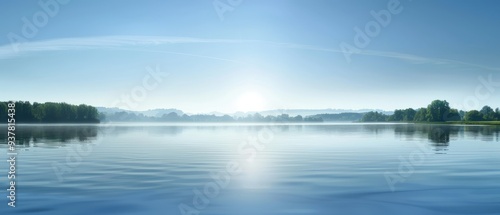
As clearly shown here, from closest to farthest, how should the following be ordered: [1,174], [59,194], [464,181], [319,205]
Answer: [319,205]
[59,194]
[464,181]
[1,174]

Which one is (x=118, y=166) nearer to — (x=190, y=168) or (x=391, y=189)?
(x=190, y=168)

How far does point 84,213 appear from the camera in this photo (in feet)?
53.3

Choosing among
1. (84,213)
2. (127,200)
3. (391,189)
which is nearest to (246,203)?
(127,200)

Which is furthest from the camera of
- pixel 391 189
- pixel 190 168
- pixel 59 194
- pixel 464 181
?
pixel 190 168

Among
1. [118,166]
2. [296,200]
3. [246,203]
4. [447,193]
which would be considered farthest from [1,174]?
[447,193]

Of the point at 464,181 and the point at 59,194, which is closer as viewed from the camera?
the point at 59,194

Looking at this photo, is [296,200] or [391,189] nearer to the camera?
[296,200]

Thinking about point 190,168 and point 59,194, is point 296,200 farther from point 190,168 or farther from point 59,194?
point 190,168

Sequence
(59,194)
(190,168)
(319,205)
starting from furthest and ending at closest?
1. (190,168)
2. (59,194)
3. (319,205)

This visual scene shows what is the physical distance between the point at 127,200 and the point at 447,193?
1608 centimetres

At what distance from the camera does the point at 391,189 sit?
21.6 metres

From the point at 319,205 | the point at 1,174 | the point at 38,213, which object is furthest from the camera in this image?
the point at 1,174

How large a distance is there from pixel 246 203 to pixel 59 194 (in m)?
9.55

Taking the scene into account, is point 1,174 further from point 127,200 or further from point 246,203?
point 246,203
